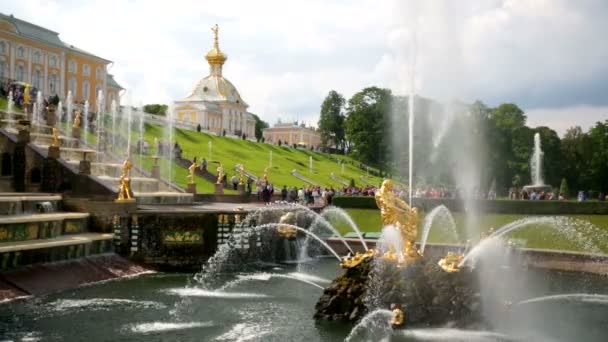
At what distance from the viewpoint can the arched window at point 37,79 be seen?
71831 mm

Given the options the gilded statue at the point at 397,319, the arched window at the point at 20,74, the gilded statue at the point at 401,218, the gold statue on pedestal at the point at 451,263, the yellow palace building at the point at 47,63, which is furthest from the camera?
the arched window at the point at 20,74

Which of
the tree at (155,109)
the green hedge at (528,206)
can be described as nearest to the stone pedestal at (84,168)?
the green hedge at (528,206)

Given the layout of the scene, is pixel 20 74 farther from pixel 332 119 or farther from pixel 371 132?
pixel 332 119

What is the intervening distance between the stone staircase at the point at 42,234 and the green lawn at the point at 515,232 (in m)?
13.6

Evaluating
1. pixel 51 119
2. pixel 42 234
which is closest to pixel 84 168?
pixel 42 234

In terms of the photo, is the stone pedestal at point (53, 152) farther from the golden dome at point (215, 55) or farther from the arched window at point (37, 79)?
the golden dome at point (215, 55)

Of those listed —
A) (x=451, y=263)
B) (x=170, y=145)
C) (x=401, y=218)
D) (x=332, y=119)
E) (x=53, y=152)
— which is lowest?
(x=451, y=263)

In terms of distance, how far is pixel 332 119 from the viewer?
4326 inches

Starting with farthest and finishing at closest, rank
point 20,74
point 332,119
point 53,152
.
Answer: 1. point 332,119
2. point 20,74
3. point 53,152

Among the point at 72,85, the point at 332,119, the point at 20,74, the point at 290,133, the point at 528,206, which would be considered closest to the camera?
the point at 528,206

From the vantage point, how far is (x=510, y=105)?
7369 cm

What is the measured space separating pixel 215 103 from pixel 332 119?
20606 mm

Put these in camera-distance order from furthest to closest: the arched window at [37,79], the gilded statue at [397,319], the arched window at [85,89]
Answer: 1. the arched window at [85,89]
2. the arched window at [37,79]
3. the gilded statue at [397,319]

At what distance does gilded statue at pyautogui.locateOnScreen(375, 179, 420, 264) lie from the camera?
13969 mm
